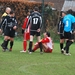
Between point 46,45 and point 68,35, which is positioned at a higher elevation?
point 68,35

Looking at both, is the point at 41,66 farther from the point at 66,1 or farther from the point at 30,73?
the point at 66,1

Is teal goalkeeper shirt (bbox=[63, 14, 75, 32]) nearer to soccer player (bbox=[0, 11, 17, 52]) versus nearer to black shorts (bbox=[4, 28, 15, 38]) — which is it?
soccer player (bbox=[0, 11, 17, 52])

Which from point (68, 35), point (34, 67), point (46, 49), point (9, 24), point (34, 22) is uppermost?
point (34, 22)

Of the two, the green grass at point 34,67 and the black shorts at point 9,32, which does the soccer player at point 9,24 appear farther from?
the green grass at point 34,67

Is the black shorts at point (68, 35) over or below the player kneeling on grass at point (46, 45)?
over

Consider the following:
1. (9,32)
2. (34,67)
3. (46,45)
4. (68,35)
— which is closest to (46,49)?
(46,45)

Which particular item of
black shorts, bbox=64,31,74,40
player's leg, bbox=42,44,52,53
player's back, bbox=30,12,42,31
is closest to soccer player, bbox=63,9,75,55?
black shorts, bbox=64,31,74,40

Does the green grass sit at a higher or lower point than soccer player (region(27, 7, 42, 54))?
lower

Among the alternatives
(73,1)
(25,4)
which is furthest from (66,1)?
(25,4)

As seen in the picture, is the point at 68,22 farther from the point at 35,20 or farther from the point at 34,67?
the point at 34,67

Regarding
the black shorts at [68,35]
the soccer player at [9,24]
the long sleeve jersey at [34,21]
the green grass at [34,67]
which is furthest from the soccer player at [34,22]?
the green grass at [34,67]

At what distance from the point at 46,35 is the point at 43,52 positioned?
737 mm

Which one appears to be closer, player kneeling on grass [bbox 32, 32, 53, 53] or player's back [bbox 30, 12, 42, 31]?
player's back [bbox 30, 12, 42, 31]

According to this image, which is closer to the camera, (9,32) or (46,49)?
(9,32)
